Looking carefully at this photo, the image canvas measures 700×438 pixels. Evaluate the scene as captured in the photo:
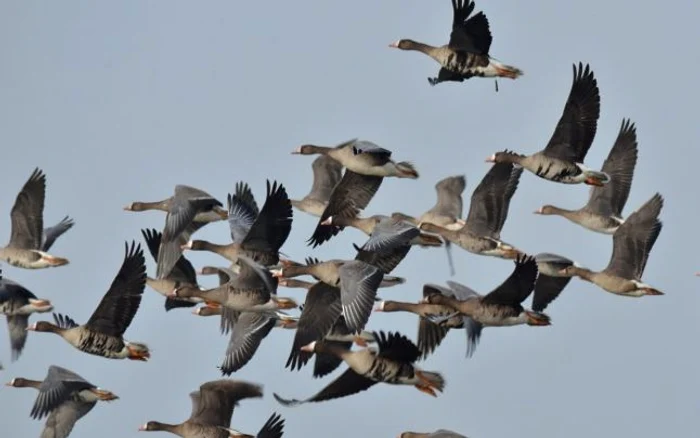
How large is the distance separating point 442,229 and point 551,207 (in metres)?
4.16

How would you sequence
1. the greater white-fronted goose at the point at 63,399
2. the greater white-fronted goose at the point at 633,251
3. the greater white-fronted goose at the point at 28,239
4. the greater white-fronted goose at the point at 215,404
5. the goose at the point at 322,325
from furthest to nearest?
1. the greater white-fronted goose at the point at 28,239
2. the greater white-fronted goose at the point at 633,251
3. the greater white-fronted goose at the point at 215,404
4. the greater white-fronted goose at the point at 63,399
5. the goose at the point at 322,325

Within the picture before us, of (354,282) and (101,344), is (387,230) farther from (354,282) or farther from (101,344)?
(101,344)

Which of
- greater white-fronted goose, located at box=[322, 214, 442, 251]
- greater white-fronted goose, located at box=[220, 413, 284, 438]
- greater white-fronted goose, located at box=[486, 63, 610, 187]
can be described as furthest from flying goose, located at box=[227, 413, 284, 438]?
greater white-fronted goose, located at box=[486, 63, 610, 187]

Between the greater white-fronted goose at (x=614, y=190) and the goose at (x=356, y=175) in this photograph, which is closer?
the goose at (x=356, y=175)

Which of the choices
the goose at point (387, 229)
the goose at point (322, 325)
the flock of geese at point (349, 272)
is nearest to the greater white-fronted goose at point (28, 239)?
the flock of geese at point (349, 272)

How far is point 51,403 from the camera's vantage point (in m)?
36.1

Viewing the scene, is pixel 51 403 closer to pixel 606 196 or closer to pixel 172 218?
pixel 172 218

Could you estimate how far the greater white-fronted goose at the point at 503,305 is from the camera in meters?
33.6

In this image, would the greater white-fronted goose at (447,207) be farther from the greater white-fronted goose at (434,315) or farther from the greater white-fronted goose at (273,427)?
the greater white-fronted goose at (273,427)

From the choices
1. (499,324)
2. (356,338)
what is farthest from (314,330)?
(499,324)

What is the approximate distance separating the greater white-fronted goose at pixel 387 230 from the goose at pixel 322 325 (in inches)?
47.9

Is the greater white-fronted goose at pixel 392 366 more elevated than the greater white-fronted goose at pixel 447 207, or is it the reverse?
the greater white-fronted goose at pixel 447 207

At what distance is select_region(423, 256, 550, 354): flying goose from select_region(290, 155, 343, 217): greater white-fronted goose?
8.10 meters

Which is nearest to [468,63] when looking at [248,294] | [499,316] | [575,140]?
[575,140]
